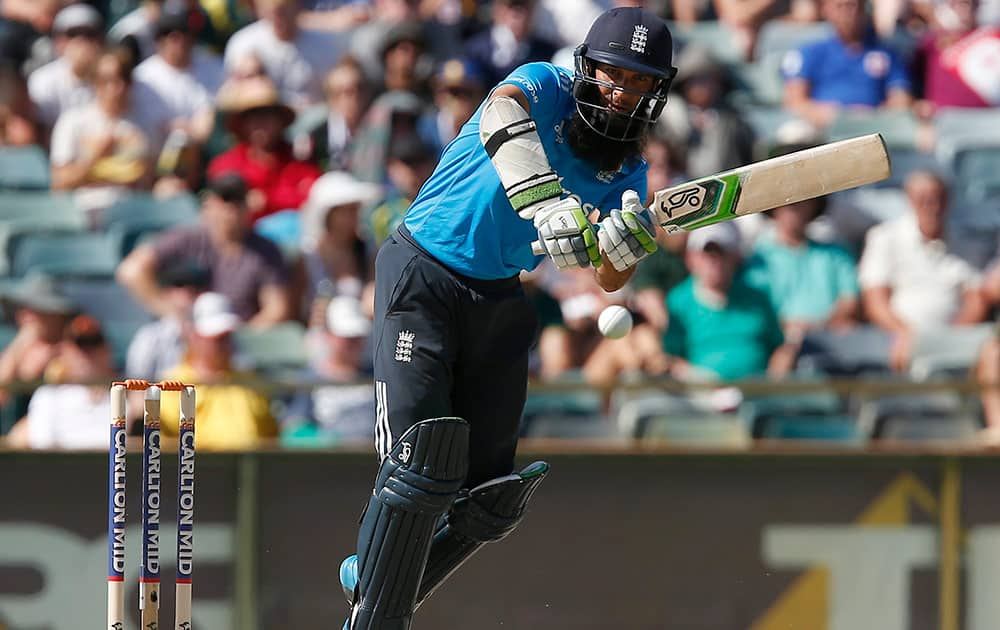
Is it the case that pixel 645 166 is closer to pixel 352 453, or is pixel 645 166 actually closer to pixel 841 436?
pixel 352 453

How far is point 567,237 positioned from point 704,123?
5.67m

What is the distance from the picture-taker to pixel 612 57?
4680 millimetres

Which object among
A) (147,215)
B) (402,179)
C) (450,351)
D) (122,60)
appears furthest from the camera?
(122,60)

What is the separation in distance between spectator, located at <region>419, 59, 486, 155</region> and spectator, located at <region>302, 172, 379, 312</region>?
88cm

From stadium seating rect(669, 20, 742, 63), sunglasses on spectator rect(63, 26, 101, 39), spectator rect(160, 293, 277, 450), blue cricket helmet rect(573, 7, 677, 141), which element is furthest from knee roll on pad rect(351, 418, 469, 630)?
stadium seating rect(669, 20, 742, 63)

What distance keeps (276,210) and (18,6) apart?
8.95 ft

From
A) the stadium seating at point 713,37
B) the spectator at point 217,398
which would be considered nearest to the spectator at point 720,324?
the spectator at point 217,398

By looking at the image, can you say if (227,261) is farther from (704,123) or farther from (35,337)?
(704,123)

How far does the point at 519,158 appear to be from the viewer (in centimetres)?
458

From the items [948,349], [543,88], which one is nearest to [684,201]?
[543,88]

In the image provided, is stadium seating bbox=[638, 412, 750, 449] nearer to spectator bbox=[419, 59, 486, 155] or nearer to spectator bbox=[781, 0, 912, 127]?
spectator bbox=[419, 59, 486, 155]

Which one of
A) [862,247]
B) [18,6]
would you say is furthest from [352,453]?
[18,6]

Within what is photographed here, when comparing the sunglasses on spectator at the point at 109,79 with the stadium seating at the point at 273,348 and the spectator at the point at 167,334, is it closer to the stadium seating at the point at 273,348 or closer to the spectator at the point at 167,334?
the spectator at the point at 167,334

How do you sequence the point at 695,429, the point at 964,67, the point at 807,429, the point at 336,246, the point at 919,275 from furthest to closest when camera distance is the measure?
1. the point at 964,67
2. the point at 919,275
3. the point at 336,246
4. the point at 807,429
5. the point at 695,429
